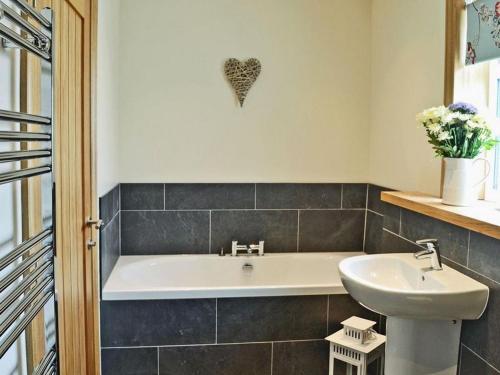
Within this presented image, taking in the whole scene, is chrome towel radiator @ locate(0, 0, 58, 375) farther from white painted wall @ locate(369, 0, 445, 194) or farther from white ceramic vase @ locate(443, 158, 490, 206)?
white painted wall @ locate(369, 0, 445, 194)

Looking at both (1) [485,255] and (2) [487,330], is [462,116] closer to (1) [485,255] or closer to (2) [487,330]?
(1) [485,255]

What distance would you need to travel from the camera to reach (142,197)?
3.39 metres

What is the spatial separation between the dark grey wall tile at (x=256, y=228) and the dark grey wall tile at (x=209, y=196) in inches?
2.6

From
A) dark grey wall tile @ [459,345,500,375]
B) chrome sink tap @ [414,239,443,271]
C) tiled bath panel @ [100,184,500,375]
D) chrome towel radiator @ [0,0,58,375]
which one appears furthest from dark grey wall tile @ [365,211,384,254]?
chrome towel radiator @ [0,0,58,375]

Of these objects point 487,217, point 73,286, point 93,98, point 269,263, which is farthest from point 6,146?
point 269,263

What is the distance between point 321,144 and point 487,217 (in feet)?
5.83

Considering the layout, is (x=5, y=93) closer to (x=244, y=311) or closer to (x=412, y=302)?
(x=412, y=302)

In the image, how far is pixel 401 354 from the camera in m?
2.08

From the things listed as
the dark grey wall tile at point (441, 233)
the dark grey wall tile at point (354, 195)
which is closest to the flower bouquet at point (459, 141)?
the dark grey wall tile at point (441, 233)

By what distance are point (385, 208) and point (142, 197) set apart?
1.69 meters

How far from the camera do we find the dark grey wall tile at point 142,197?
3.37m

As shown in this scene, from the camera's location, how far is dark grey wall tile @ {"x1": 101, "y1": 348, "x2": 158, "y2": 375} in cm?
272

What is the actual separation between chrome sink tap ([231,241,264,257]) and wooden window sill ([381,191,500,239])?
1.11 metres

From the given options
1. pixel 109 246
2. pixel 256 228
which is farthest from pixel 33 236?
pixel 256 228
